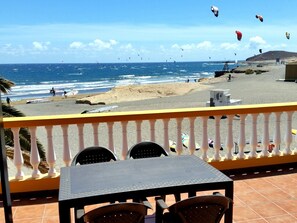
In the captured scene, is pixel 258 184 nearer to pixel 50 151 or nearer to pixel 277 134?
pixel 277 134

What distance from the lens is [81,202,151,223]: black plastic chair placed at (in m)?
2.27

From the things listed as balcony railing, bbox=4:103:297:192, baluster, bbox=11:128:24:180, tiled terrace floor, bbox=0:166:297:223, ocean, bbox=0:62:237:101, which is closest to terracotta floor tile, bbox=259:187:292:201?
tiled terrace floor, bbox=0:166:297:223

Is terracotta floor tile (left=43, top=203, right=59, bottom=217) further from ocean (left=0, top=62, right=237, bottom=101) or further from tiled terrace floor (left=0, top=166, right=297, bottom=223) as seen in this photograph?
ocean (left=0, top=62, right=237, bottom=101)

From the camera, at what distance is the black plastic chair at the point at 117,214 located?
2.27m

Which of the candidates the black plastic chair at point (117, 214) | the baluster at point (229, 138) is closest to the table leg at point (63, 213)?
the black plastic chair at point (117, 214)

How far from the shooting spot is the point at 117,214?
2324 mm

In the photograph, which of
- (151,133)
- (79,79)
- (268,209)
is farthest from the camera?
(79,79)

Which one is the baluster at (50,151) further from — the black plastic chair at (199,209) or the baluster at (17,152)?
the black plastic chair at (199,209)

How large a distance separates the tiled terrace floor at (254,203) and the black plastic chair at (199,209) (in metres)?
0.79

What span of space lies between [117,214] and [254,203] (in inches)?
93.4

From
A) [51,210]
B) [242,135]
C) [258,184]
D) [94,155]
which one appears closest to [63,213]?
[94,155]

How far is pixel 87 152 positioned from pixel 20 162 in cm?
122

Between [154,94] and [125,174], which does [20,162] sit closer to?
[125,174]

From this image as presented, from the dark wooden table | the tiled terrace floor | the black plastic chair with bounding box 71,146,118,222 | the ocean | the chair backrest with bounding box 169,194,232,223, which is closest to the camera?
the chair backrest with bounding box 169,194,232,223
